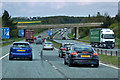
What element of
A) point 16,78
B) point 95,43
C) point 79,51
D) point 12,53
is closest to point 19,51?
point 12,53

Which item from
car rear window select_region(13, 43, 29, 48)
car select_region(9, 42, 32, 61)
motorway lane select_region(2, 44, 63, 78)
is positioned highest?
car rear window select_region(13, 43, 29, 48)

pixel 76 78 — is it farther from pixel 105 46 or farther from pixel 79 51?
pixel 105 46

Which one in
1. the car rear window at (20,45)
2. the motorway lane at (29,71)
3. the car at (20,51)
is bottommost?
the motorway lane at (29,71)

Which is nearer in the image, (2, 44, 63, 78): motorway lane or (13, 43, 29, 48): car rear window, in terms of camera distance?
(2, 44, 63, 78): motorway lane

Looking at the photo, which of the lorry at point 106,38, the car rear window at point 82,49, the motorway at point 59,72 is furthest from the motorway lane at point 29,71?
the lorry at point 106,38

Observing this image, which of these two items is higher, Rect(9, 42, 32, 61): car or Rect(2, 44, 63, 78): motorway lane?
Rect(9, 42, 32, 61): car

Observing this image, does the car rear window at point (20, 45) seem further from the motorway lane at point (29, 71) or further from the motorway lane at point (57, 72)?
the motorway lane at point (57, 72)

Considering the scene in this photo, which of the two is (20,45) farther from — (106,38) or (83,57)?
(106,38)

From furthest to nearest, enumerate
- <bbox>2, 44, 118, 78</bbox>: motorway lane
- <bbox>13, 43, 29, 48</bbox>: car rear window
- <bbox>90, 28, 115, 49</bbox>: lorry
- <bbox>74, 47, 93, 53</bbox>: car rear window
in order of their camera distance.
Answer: <bbox>90, 28, 115, 49</bbox>: lorry < <bbox>13, 43, 29, 48</bbox>: car rear window < <bbox>74, 47, 93, 53</bbox>: car rear window < <bbox>2, 44, 118, 78</bbox>: motorway lane

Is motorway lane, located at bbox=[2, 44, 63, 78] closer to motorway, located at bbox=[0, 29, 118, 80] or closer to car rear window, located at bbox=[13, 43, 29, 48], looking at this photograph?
motorway, located at bbox=[0, 29, 118, 80]

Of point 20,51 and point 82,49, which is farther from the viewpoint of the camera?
point 20,51

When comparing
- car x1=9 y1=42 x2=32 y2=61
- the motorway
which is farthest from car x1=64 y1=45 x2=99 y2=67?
car x1=9 y1=42 x2=32 y2=61

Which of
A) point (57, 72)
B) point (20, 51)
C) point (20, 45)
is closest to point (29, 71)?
point (57, 72)

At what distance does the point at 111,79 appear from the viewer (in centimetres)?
1348
